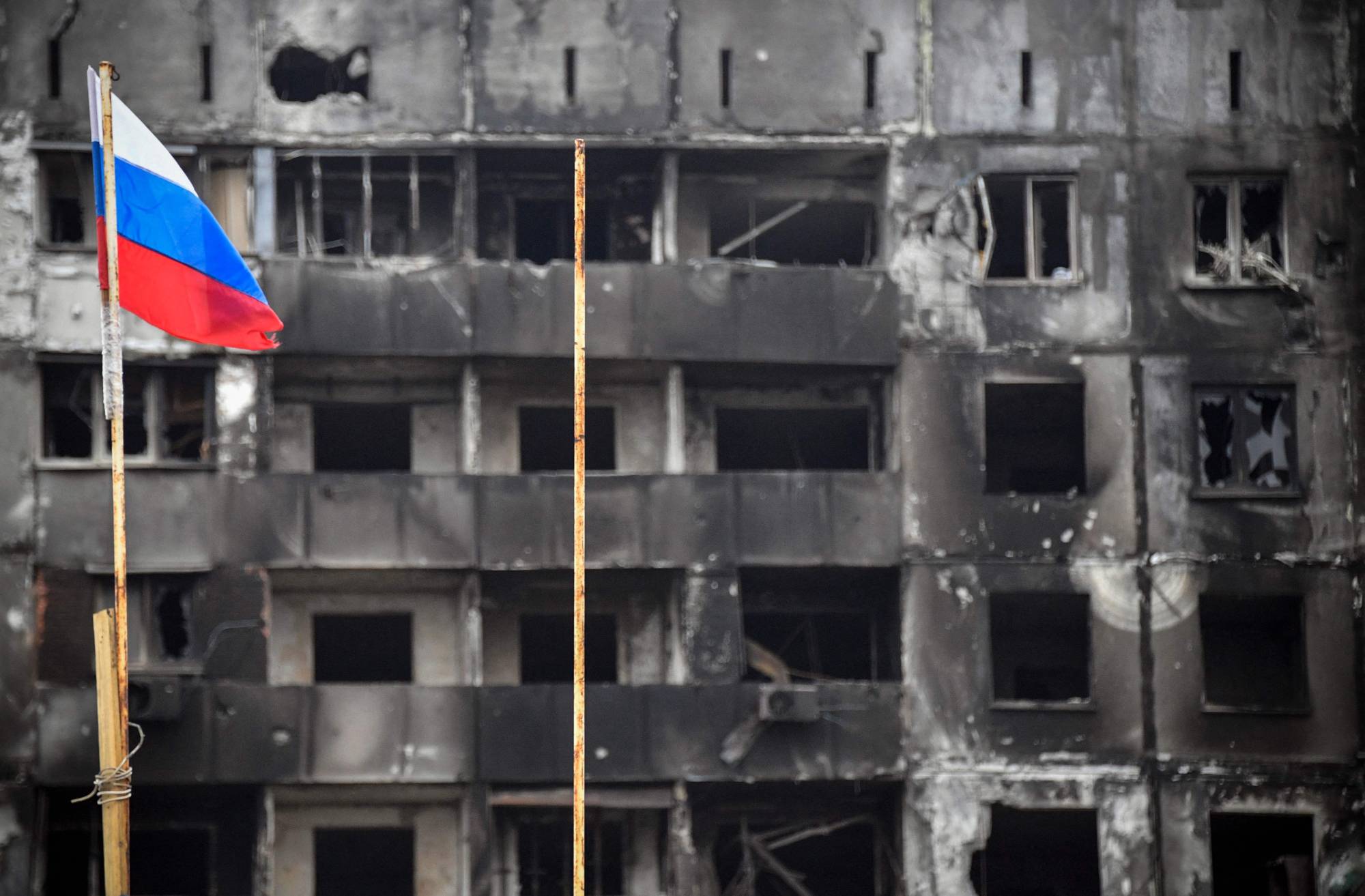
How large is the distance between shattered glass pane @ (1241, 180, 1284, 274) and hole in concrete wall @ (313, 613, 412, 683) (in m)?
13.0

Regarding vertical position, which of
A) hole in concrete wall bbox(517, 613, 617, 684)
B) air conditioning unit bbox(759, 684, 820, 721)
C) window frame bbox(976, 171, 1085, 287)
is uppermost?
window frame bbox(976, 171, 1085, 287)

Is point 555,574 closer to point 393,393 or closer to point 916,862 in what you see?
point 393,393

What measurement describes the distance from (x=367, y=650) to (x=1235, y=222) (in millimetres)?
13655

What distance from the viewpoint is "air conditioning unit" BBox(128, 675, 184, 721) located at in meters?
20.4

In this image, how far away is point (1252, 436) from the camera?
21.8 m

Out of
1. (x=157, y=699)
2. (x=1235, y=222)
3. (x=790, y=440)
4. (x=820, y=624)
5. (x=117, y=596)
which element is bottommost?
(x=157, y=699)

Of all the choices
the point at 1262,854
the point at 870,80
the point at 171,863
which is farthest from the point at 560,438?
the point at 1262,854

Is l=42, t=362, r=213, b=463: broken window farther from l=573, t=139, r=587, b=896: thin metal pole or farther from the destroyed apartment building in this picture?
l=573, t=139, r=587, b=896: thin metal pole

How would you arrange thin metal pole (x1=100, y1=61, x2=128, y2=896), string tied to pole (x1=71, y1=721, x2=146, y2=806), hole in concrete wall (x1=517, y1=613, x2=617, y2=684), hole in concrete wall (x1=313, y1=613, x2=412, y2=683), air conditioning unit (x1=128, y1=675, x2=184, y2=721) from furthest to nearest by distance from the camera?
hole in concrete wall (x1=517, y1=613, x2=617, y2=684)
hole in concrete wall (x1=313, y1=613, x2=412, y2=683)
air conditioning unit (x1=128, y1=675, x2=184, y2=721)
thin metal pole (x1=100, y1=61, x2=128, y2=896)
string tied to pole (x1=71, y1=721, x2=146, y2=806)

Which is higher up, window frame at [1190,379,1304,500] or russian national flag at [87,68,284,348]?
russian national flag at [87,68,284,348]

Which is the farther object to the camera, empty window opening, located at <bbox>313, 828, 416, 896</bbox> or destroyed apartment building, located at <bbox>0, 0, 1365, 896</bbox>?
empty window opening, located at <bbox>313, 828, 416, 896</bbox>

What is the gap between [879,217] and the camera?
2261cm

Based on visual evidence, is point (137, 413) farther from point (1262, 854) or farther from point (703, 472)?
point (1262, 854)

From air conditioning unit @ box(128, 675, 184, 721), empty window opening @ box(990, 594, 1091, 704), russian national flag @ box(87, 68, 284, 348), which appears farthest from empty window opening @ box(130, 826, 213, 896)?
empty window opening @ box(990, 594, 1091, 704)
